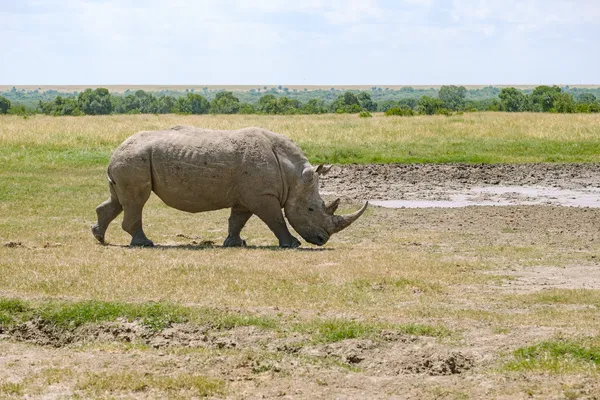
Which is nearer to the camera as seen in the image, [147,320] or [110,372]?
[110,372]

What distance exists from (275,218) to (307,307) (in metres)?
5.09

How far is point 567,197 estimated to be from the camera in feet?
77.1

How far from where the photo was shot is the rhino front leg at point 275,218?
15734 millimetres

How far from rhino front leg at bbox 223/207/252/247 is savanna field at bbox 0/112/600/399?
0.40 meters

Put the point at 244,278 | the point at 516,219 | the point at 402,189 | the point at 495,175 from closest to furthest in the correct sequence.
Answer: the point at 244,278 → the point at 516,219 → the point at 402,189 → the point at 495,175

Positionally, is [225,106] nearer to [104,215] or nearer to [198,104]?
[198,104]

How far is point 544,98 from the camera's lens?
274 ft

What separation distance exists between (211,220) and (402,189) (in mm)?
7266

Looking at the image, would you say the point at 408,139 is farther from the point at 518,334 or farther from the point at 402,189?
the point at 518,334

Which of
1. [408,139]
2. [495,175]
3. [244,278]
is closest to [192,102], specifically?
[408,139]

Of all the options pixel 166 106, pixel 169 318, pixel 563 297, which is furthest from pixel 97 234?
pixel 166 106

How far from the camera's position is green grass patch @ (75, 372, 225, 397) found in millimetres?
7965

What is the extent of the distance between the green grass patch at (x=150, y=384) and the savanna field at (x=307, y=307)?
2cm

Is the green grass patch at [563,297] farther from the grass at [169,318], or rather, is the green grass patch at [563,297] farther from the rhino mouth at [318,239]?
the rhino mouth at [318,239]
